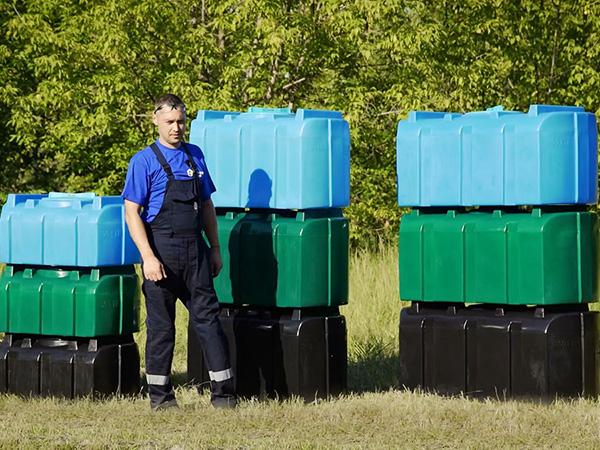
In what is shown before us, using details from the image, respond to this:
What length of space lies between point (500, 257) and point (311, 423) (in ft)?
5.32

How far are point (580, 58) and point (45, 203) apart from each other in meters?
12.5

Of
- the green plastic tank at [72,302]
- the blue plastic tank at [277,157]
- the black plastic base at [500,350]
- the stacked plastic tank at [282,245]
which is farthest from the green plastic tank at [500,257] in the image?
the green plastic tank at [72,302]

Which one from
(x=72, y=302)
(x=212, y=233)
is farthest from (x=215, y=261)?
(x=72, y=302)

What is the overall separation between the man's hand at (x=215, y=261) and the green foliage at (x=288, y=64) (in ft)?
25.8

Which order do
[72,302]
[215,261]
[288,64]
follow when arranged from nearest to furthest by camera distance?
[215,261] < [72,302] < [288,64]

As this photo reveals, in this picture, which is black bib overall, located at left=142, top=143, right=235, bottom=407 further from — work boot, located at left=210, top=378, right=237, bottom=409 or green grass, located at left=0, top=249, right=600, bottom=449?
green grass, located at left=0, top=249, right=600, bottom=449

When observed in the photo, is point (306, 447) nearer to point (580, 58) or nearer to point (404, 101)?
point (404, 101)

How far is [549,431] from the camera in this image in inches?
238

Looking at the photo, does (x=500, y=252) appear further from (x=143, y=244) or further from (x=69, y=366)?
(x=69, y=366)

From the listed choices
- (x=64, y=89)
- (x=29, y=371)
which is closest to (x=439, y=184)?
(x=29, y=371)

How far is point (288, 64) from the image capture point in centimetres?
1655

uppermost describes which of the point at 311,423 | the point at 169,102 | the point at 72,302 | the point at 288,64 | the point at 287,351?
the point at 288,64

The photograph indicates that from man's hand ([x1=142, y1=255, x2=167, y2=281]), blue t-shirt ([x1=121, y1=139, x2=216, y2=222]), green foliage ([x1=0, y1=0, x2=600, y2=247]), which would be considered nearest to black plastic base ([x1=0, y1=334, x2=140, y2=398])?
man's hand ([x1=142, y1=255, x2=167, y2=281])

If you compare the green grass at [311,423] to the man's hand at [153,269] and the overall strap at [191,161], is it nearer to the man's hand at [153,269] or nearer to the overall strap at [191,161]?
the man's hand at [153,269]
